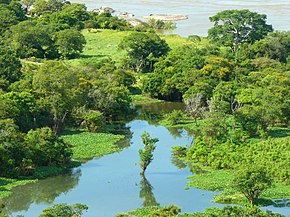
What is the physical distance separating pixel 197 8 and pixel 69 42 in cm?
4154

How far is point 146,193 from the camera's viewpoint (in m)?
35.5

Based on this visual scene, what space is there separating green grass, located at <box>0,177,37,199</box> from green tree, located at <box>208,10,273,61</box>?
34.9m

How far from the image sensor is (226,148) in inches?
1564

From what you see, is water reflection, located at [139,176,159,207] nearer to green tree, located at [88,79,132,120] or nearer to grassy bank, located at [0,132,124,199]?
grassy bank, located at [0,132,124,199]

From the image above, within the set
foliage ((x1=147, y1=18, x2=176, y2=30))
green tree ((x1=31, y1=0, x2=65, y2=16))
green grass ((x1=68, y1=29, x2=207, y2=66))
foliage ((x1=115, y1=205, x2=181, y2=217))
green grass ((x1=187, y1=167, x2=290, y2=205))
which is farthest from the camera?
green tree ((x1=31, y1=0, x2=65, y2=16))

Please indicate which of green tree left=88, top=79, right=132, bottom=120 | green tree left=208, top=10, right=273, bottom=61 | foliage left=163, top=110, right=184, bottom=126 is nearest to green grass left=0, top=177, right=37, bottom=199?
green tree left=88, top=79, right=132, bottom=120

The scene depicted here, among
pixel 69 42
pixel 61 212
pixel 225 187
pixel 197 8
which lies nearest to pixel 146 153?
pixel 225 187

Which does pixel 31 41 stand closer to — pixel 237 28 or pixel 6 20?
pixel 6 20

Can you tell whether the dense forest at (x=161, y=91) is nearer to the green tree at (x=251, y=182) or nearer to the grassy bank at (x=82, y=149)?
the green tree at (x=251, y=182)

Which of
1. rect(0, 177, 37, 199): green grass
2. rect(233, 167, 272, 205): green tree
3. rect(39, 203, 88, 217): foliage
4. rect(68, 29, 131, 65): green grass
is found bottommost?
rect(0, 177, 37, 199): green grass

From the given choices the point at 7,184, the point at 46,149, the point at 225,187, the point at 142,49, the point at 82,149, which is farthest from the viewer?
the point at 142,49

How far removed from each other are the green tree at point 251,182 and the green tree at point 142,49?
3094cm

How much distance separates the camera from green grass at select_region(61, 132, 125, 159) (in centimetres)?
4150

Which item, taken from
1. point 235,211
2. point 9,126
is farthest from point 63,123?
point 235,211
